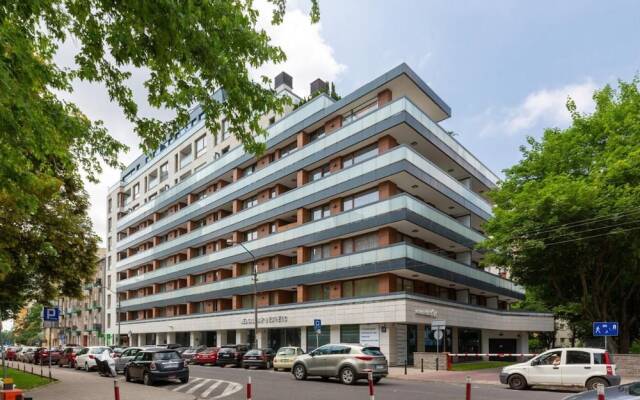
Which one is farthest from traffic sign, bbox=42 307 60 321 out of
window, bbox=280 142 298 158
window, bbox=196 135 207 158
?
window, bbox=196 135 207 158

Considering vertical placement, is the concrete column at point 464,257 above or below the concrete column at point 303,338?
above

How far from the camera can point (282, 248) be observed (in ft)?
141

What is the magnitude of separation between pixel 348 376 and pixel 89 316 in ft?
267

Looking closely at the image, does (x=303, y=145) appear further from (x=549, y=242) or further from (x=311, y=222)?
(x=549, y=242)

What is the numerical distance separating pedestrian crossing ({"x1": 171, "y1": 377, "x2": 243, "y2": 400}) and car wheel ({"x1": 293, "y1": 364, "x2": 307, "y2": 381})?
274cm

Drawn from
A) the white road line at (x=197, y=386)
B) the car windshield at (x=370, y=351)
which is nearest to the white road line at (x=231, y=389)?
the white road line at (x=197, y=386)

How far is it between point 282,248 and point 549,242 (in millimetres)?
20702

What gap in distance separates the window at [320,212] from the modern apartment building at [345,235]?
15 cm

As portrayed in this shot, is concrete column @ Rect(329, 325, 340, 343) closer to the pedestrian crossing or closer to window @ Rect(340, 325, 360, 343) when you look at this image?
window @ Rect(340, 325, 360, 343)

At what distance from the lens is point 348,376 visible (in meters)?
21.2

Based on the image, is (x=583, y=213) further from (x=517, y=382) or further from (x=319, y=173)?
(x=319, y=173)

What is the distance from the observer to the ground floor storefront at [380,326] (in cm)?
3450

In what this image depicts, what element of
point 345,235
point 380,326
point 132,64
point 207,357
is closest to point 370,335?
point 380,326

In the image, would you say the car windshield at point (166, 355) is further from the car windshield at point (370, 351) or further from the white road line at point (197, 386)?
the car windshield at point (370, 351)
